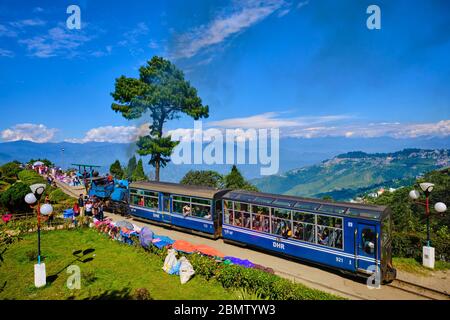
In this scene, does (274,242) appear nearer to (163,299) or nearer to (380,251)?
(380,251)

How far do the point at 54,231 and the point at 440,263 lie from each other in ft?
69.9

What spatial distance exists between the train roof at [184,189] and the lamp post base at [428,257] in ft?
32.5

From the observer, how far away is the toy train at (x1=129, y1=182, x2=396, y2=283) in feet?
37.6

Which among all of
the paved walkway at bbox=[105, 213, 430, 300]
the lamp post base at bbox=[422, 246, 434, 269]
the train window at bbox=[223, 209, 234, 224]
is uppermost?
the train window at bbox=[223, 209, 234, 224]

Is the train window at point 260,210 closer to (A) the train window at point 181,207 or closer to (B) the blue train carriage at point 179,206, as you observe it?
(B) the blue train carriage at point 179,206

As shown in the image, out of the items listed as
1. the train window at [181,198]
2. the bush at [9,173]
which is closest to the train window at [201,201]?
the train window at [181,198]

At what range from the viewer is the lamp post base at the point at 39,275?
11.5 metres

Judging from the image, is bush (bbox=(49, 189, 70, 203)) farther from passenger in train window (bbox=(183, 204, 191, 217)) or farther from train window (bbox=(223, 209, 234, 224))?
train window (bbox=(223, 209, 234, 224))

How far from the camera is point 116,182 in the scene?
1014 inches

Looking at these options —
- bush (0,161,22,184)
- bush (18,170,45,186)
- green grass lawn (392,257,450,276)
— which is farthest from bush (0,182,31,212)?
green grass lawn (392,257,450,276)

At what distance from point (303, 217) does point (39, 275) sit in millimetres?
10815

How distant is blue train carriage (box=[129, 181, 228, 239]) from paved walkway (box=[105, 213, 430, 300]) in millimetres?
1343

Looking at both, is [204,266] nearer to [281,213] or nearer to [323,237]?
[281,213]
